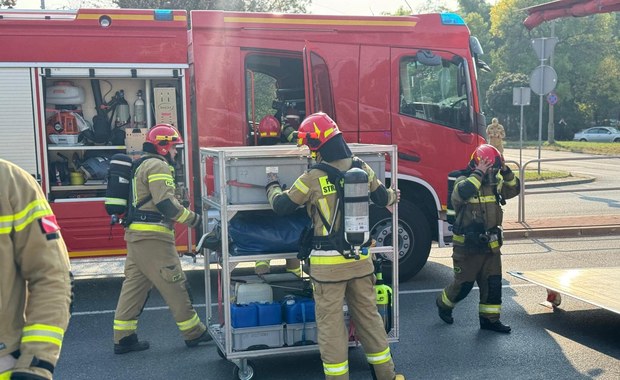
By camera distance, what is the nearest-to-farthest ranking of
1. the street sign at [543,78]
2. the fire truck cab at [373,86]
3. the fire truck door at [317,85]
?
the fire truck cab at [373,86] < the fire truck door at [317,85] < the street sign at [543,78]

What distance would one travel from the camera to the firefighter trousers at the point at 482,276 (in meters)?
6.07

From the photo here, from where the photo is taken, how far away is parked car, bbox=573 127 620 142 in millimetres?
42875

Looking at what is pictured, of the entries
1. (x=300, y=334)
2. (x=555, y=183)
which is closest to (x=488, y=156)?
(x=300, y=334)

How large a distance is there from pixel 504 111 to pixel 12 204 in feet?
154

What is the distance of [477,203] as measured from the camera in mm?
6156

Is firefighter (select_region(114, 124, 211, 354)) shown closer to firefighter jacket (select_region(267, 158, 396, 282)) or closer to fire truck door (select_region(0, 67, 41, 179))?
firefighter jacket (select_region(267, 158, 396, 282))

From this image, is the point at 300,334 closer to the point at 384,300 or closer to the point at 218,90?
the point at 384,300

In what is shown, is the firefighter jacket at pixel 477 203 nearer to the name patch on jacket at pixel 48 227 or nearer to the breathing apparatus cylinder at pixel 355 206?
the breathing apparatus cylinder at pixel 355 206

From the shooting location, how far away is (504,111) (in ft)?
153

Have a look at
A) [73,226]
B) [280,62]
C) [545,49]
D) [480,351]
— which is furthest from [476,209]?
[545,49]

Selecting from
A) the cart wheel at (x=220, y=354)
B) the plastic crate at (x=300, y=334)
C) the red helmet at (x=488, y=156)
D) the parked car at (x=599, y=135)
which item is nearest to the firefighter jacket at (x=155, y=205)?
the cart wheel at (x=220, y=354)

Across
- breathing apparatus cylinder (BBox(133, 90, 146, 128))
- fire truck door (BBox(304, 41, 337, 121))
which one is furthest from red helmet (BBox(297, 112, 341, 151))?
breathing apparatus cylinder (BBox(133, 90, 146, 128))

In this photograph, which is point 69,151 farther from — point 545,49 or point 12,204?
point 545,49

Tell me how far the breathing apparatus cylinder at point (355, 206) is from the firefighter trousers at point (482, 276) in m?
1.95
